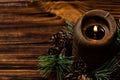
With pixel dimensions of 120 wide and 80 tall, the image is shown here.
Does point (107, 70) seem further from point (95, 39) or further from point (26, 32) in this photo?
point (26, 32)

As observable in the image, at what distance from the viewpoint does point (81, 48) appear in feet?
2.52

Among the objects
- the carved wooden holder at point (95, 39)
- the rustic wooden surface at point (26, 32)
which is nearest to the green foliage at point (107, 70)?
the carved wooden holder at point (95, 39)

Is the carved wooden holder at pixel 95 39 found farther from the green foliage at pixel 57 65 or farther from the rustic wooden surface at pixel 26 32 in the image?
the rustic wooden surface at pixel 26 32

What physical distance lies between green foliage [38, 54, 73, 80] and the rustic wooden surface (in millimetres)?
82

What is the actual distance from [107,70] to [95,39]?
0.08 metres

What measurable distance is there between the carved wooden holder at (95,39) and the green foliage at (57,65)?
3 cm

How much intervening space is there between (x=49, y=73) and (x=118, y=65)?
172 mm

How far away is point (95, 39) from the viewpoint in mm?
767

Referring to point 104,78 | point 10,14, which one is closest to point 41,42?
point 10,14

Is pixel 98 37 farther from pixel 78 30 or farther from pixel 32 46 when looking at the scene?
pixel 32 46

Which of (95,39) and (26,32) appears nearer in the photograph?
(95,39)

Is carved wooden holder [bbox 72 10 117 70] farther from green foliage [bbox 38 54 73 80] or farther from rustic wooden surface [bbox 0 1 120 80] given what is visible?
rustic wooden surface [bbox 0 1 120 80]

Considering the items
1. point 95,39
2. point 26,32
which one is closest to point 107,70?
point 95,39

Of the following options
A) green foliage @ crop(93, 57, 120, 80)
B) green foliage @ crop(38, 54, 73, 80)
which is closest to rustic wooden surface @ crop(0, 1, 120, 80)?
green foliage @ crop(38, 54, 73, 80)
